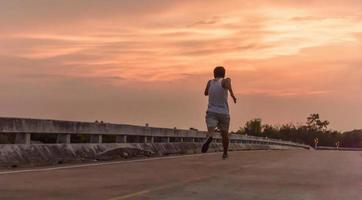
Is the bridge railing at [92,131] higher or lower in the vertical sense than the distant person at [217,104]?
lower

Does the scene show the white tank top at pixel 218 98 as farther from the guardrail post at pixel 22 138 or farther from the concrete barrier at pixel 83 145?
the guardrail post at pixel 22 138

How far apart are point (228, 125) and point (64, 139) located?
4.09 meters

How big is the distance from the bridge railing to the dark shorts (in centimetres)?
290

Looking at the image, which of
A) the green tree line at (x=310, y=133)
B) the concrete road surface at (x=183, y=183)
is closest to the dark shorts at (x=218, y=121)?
the concrete road surface at (x=183, y=183)

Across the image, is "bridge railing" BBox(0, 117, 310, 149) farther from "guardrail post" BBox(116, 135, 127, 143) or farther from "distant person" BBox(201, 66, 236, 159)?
"distant person" BBox(201, 66, 236, 159)

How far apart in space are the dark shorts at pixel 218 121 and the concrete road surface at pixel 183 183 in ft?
7.71

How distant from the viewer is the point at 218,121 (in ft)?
54.0

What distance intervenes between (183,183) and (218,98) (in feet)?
19.8

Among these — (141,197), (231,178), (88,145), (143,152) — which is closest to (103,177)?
(231,178)

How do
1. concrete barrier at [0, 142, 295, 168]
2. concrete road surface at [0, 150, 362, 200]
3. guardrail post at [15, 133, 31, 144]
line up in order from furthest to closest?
guardrail post at [15, 133, 31, 144] < concrete barrier at [0, 142, 295, 168] < concrete road surface at [0, 150, 362, 200]

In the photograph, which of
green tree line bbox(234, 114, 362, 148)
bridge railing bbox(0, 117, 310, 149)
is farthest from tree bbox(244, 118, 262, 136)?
bridge railing bbox(0, 117, 310, 149)

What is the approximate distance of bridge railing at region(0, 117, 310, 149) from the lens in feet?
44.6

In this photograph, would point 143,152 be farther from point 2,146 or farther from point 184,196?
point 184,196

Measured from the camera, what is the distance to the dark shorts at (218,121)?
1630 centimetres
